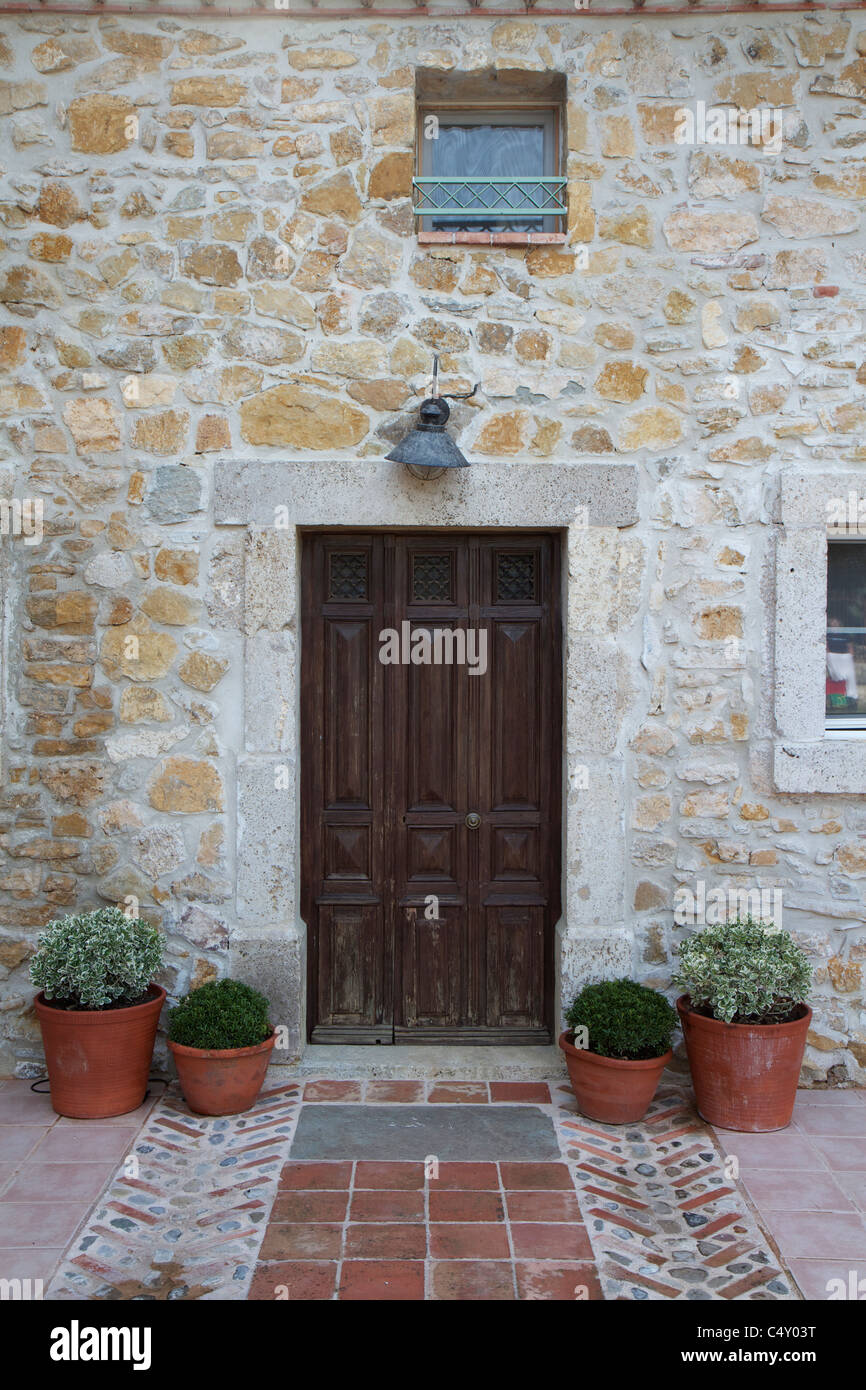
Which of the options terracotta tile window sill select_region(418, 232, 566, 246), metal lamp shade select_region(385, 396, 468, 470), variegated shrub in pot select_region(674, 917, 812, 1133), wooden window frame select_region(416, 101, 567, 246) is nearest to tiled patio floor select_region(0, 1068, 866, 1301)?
variegated shrub in pot select_region(674, 917, 812, 1133)

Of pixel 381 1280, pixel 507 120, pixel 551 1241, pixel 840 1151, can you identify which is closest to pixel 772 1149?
pixel 840 1151

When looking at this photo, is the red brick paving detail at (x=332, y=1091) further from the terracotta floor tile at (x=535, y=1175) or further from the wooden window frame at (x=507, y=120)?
the wooden window frame at (x=507, y=120)

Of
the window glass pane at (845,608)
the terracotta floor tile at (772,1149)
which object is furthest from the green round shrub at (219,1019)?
the window glass pane at (845,608)

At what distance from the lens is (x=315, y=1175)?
3.76 m

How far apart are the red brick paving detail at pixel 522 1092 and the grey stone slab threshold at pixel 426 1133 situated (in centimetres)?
6

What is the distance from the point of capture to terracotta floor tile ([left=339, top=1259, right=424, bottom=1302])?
3.07 meters

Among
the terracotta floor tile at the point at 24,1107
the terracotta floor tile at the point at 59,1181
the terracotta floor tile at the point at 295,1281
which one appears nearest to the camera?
the terracotta floor tile at the point at 295,1281

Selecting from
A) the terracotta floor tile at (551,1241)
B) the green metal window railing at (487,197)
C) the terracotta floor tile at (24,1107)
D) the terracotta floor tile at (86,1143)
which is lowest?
the terracotta floor tile at (551,1241)

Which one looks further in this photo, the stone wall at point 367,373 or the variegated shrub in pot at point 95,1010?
the stone wall at point 367,373

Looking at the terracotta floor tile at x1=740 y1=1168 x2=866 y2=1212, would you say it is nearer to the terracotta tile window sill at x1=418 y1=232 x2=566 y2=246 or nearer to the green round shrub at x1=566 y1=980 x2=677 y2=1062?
the green round shrub at x1=566 y1=980 x2=677 y2=1062

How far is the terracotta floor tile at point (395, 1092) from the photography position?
14.2ft

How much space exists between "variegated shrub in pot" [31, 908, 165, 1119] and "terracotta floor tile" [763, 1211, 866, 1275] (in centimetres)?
232

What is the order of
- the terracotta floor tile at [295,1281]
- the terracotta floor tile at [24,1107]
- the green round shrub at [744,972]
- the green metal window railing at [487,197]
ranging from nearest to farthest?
the terracotta floor tile at [295,1281], the green round shrub at [744,972], the terracotta floor tile at [24,1107], the green metal window railing at [487,197]

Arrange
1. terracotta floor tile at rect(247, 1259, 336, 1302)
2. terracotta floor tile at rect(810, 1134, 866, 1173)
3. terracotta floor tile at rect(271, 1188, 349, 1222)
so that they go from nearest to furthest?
terracotta floor tile at rect(247, 1259, 336, 1302), terracotta floor tile at rect(271, 1188, 349, 1222), terracotta floor tile at rect(810, 1134, 866, 1173)
